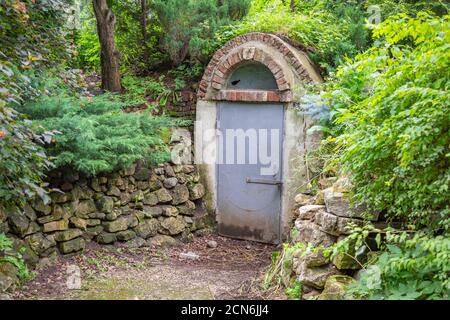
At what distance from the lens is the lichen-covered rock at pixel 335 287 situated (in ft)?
12.3

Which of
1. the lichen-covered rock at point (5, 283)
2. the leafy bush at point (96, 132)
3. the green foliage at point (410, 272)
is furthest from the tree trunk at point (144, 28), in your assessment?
the green foliage at point (410, 272)

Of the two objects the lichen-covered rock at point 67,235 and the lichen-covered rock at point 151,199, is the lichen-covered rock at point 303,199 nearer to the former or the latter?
the lichen-covered rock at point 151,199

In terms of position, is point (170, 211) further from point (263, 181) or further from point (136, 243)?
point (263, 181)

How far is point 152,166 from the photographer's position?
695 centimetres

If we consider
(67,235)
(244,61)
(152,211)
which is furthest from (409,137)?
(244,61)

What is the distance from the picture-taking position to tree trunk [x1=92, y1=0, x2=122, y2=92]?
7512mm

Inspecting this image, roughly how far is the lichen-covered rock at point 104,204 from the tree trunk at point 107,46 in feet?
6.95

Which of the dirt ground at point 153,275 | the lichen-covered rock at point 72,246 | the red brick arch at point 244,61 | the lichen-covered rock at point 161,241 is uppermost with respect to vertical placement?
the red brick arch at point 244,61

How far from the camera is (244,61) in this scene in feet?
24.3

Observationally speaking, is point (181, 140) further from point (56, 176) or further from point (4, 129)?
point (4, 129)

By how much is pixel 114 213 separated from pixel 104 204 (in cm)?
20

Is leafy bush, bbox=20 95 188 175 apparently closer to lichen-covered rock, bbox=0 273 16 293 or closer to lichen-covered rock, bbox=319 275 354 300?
lichen-covered rock, bbox=0 273 16 293
